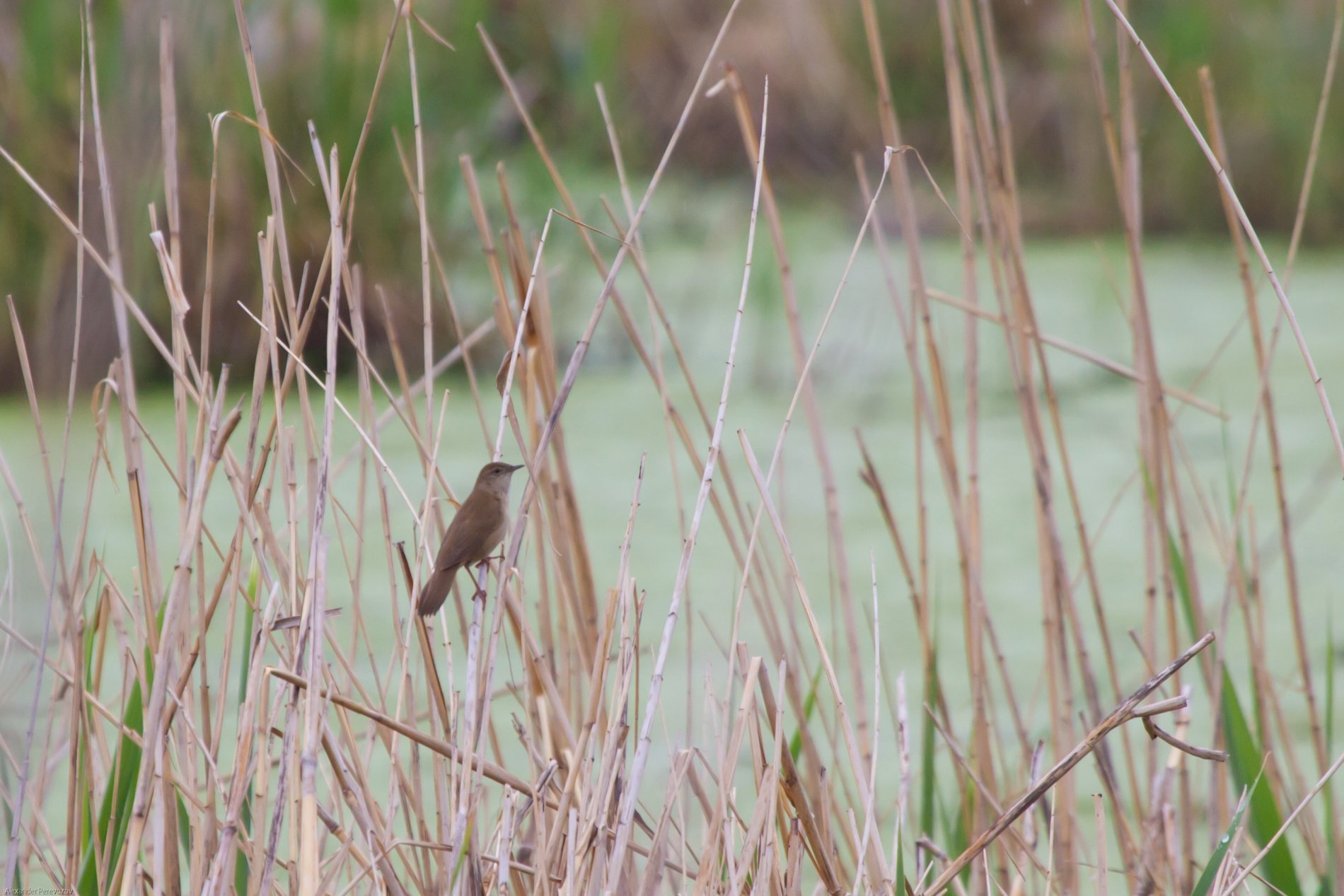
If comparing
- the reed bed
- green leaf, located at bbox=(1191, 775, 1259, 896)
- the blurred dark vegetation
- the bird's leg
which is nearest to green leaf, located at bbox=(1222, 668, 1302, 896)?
the reed bed

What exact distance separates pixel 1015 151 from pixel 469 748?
370 cm

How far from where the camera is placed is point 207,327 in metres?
0.95

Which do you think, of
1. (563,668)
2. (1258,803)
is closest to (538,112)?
(563,668)

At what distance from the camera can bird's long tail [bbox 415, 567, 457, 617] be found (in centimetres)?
97

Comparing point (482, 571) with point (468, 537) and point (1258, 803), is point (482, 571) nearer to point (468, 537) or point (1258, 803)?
point (468, 537)

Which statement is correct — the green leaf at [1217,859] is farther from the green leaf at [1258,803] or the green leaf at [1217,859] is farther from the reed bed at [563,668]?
the green leaf at [1258,803]

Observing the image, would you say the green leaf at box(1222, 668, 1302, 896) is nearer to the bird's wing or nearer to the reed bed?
the reed bed

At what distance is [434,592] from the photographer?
38.9 inches

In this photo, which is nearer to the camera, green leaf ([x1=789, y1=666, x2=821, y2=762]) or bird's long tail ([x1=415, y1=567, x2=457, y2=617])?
bird's long tail ([x1=415, y1=567, x2=457, y2=617])

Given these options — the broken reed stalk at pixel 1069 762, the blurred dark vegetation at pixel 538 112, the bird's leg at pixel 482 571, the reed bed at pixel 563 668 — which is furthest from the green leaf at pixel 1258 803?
the blurred dark vegetation at pixel 538 112

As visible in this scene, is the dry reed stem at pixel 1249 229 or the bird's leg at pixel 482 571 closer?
the dry reed stem at pixel 1249 229

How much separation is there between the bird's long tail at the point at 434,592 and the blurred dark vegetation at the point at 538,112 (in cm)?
26

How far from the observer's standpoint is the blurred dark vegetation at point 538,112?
253cm

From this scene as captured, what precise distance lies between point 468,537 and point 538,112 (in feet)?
11.2
